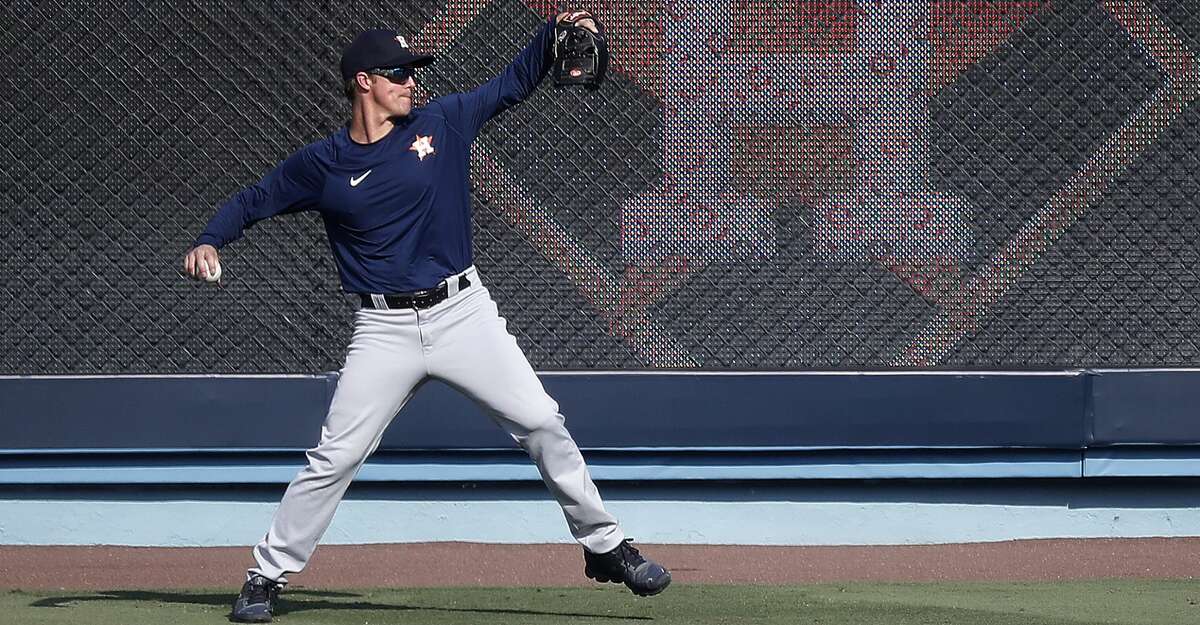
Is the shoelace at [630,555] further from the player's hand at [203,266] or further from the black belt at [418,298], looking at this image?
the player's hand at [203,266]

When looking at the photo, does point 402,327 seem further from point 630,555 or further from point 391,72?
point 630,555

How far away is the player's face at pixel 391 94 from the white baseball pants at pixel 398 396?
53 centimetres

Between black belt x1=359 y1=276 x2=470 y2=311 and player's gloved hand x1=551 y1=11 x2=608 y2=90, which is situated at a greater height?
player's gloved hand x1=551 y1=11 x2=608 y2=90

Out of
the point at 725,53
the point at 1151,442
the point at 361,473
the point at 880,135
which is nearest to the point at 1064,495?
the point at 1151,442

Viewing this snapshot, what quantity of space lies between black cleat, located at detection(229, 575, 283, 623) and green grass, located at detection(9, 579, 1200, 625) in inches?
2.0

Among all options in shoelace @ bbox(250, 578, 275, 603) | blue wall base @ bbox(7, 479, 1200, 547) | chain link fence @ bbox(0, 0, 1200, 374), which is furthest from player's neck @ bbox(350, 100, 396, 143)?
blue wall base @ bbox(7, 479, 1200, 547)

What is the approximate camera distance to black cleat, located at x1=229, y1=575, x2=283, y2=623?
458cm

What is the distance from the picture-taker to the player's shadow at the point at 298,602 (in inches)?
189

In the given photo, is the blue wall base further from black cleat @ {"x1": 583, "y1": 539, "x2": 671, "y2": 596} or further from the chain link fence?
black cleat @ {"x1": 583, "y1": 539, "x2": 671, "y2": 596}

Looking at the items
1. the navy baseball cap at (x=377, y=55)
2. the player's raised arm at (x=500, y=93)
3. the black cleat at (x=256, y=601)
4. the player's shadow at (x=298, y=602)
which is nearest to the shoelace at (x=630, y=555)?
the player's shadow at (x=298, y=602)

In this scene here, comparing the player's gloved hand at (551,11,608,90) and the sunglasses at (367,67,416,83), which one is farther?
the sunglasses at (367,67,416,83)

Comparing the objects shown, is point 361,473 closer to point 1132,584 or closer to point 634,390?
point 634,390

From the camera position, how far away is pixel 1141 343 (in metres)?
6.18

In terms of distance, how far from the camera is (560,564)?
5863 millimetres
